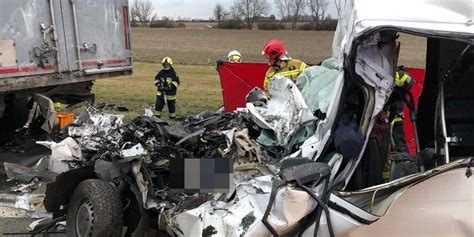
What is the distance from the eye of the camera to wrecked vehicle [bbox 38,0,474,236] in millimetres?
2654

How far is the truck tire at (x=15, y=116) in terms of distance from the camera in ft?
24.2

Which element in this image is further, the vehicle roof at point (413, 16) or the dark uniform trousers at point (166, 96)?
the dark uniform trousers at point (166, 96)

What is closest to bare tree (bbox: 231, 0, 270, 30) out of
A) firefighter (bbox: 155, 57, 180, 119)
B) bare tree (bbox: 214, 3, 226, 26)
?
bare tree (bbox: 214, 3, 226, 26)

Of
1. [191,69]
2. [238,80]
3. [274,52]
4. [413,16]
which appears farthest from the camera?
[191,69]

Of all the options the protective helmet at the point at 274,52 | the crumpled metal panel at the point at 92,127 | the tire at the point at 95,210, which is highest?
the protective helmet at the point at 274,52

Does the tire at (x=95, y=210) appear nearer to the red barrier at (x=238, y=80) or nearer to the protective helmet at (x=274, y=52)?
the protective helmet at (x=274, y=52)

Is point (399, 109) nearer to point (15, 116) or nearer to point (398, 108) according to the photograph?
point (398, 108)

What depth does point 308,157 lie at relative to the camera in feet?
10.1

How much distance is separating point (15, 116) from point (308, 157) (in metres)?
5.75

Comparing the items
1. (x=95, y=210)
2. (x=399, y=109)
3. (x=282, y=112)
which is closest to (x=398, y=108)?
(x=399, y=109)

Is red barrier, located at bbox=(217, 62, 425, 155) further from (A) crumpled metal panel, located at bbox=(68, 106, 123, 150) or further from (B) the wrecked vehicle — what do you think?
(B) the wrecked vehicle

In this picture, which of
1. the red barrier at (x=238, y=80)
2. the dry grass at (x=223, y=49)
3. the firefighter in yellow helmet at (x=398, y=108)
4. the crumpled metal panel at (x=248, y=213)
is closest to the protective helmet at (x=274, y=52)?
the red barrier at (x=238, y=80)

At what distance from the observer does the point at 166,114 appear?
431 inches

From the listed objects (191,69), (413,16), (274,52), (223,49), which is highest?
(413,16)
